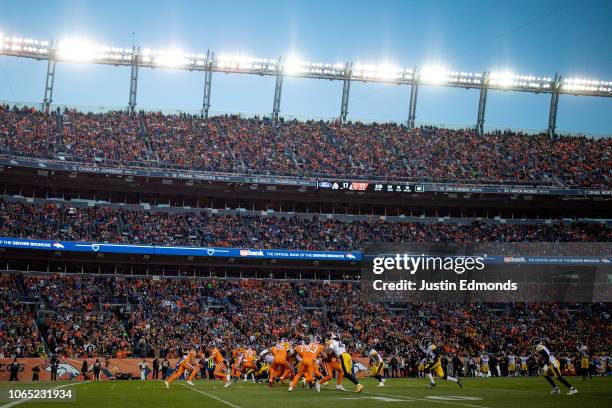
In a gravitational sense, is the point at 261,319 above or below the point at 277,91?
below

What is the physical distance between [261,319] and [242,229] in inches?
383

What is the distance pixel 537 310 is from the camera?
173ft

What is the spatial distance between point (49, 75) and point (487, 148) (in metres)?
37.4

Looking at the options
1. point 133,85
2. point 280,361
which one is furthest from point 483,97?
point 280,361

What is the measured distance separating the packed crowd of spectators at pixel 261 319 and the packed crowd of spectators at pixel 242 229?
291cm

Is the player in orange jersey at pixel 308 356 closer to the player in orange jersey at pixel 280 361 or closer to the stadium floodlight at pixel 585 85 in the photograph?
the player in orange jersey at pixel 280 361

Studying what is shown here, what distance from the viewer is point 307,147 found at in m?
60.4

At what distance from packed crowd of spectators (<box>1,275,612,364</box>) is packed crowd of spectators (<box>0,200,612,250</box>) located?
2907mm

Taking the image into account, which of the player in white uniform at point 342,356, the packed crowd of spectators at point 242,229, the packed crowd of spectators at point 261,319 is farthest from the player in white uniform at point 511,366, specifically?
the player in white uniform at point 342,356

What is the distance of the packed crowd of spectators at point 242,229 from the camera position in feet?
159

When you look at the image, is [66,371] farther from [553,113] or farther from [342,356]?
[553,113]

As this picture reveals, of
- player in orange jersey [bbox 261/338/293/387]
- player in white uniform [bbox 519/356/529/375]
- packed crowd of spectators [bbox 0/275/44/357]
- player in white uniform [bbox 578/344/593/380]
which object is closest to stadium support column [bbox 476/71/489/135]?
player in white uniform [bbox 519/356/529/375]

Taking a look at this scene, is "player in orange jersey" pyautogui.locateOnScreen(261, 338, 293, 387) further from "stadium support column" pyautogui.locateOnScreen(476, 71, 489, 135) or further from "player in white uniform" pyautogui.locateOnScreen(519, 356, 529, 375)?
"stadium support column" pyautogui.locateOnScreen(476, 71, 489, 135)

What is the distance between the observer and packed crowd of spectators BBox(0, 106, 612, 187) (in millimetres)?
53375
